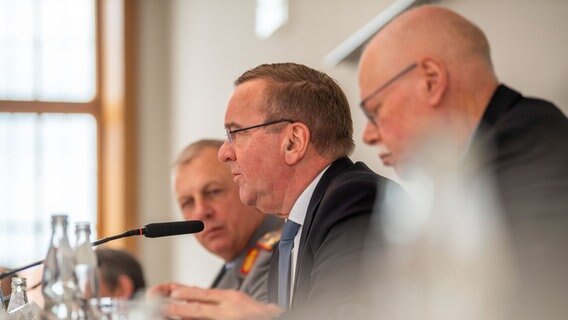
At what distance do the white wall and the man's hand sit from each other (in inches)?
27.6

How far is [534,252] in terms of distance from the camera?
5.42 feet

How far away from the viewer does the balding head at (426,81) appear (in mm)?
1835

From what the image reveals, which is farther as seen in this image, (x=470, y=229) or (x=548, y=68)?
(x=548, y=68)

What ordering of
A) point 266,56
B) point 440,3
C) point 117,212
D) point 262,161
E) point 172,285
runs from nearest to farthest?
1. point 172,285
2. point 262,161
3. point 440,3
4. point 266,56
5. point 117,212

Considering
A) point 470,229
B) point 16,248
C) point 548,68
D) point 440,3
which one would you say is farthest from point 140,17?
point 470,229

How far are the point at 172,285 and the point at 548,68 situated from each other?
915mm

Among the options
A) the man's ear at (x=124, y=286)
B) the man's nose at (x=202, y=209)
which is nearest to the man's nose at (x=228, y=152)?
the man's ear at (x=124, y=286)

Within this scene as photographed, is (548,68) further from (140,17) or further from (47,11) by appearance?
(47,11)

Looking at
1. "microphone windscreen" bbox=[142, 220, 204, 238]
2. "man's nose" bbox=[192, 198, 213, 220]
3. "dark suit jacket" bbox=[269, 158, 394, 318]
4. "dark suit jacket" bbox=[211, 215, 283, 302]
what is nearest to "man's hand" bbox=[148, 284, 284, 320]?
"dark suit jacket" bbox=[269, 158, 394, 318]

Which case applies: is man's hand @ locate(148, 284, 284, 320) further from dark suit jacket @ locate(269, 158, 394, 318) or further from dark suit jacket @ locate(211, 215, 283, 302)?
dark suit jacket @ locate(211, 215, 283, 302)

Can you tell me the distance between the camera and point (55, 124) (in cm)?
735

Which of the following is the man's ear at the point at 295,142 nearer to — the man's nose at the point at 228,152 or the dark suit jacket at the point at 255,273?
the man's nose at the point at 228,152

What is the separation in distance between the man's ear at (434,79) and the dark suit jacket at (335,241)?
0.31 meters

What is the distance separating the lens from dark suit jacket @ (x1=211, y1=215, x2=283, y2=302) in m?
3.04
